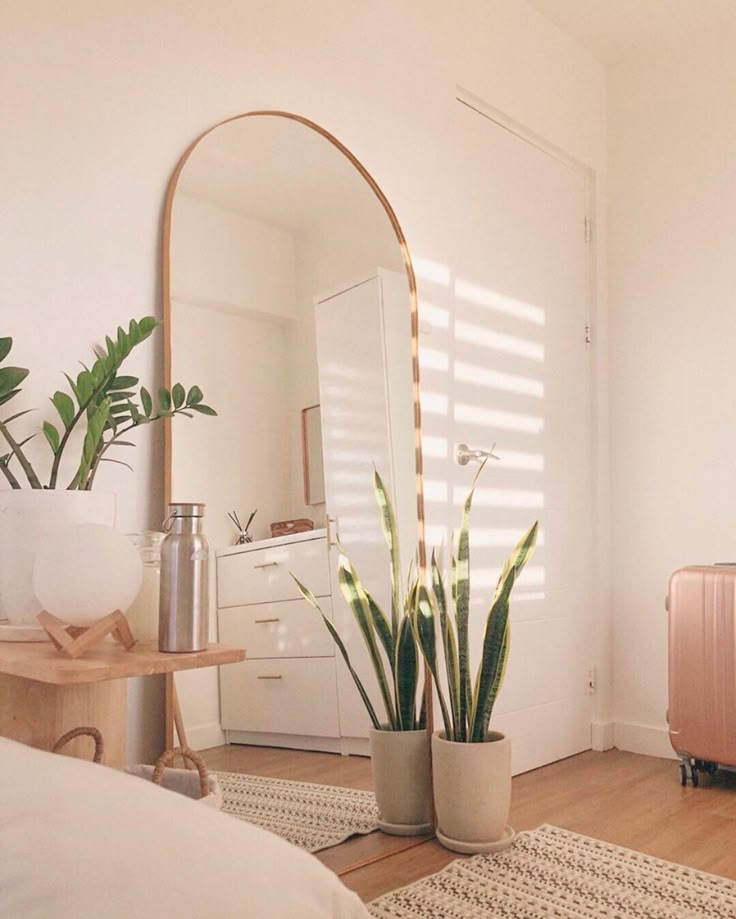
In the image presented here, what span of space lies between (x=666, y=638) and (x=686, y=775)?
0.55 meters

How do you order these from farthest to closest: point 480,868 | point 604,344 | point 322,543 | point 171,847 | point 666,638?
point 604,344
point 666,638
point 322,543
point 480,868
point 171,847

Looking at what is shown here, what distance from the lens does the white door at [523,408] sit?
110 inches

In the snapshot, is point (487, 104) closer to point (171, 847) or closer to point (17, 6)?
point (17, 6)

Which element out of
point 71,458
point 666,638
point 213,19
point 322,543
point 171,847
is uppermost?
point 213,19

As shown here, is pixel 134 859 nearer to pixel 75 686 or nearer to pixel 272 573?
pixel 75 686

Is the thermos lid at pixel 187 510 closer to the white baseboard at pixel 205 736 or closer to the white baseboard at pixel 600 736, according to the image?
the white baseboard at pixel 205 736

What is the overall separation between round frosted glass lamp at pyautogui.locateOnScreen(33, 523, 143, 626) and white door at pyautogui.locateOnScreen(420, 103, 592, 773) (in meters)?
1.41

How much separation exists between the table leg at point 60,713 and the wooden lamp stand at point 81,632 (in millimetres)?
126

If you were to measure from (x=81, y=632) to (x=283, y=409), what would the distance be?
907 millimetres

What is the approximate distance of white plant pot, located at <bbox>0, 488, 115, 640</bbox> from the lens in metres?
1.46

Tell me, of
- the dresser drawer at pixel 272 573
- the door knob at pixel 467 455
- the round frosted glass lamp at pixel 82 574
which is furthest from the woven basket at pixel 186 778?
the door knob at pixel 467 455

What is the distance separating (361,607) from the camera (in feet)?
7.36

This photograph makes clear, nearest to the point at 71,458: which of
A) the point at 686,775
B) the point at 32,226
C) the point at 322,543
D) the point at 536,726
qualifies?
the point at 32,226

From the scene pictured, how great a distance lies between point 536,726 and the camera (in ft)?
9.85
